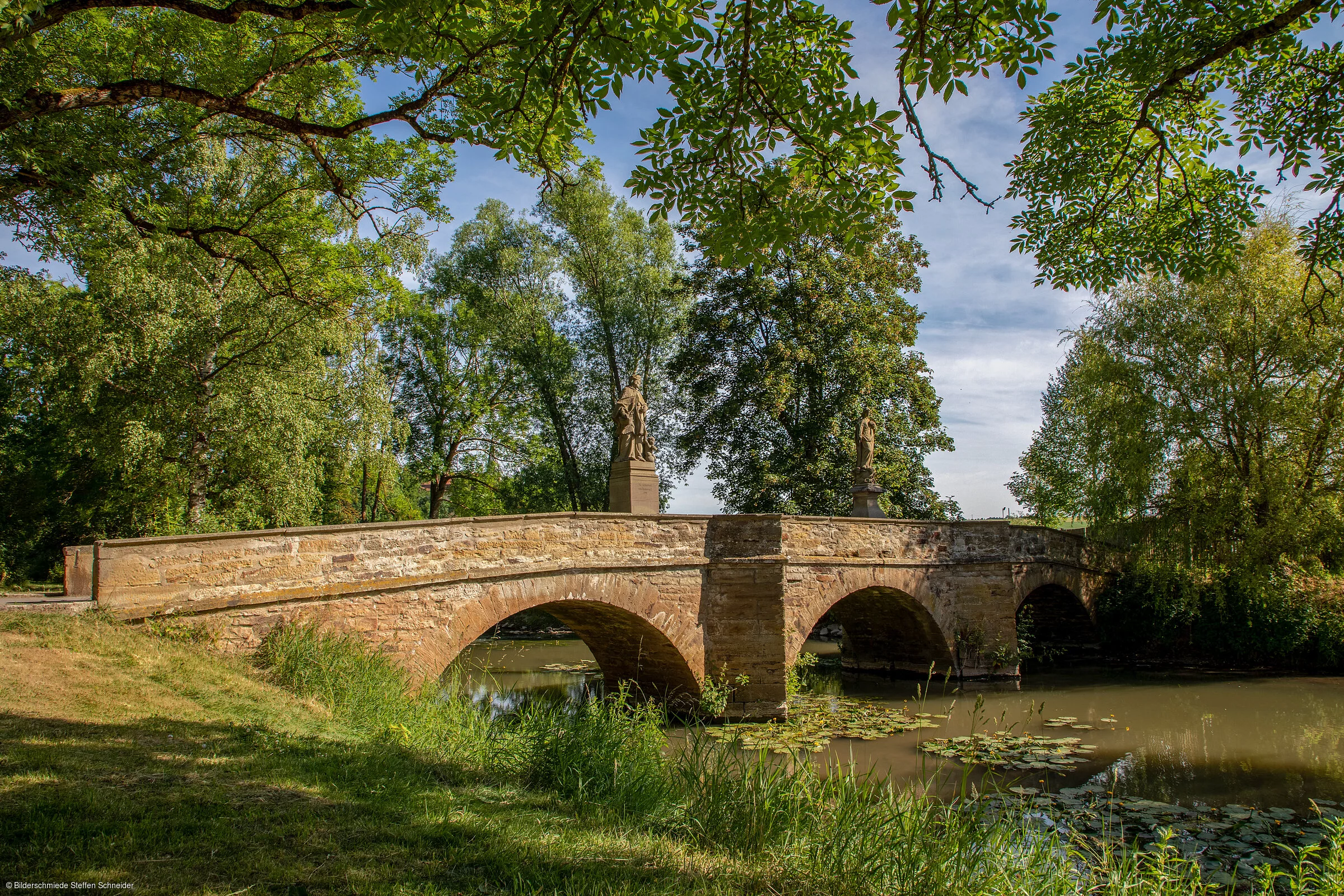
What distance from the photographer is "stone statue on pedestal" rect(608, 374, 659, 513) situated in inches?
455

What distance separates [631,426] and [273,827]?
8.46m

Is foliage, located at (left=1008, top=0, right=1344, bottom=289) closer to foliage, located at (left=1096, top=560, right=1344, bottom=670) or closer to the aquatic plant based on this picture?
the aquatic plant

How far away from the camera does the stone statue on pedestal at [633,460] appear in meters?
11.6

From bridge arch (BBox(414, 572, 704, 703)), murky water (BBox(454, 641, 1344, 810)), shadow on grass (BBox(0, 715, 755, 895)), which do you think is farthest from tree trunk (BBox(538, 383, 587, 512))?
shadow on grass (BBox(0, 715, 755, 895))

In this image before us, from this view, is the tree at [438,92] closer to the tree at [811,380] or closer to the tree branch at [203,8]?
the tree branch at [203,8]

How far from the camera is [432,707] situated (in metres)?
7.06

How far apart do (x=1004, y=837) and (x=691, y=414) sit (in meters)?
18.6

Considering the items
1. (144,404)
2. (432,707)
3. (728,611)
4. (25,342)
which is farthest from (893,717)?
(25,342)

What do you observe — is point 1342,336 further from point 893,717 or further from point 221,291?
point 221,291

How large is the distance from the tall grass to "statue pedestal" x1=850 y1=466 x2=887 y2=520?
8.86 m

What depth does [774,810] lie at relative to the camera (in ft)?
14.3

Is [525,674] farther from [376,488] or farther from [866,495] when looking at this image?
[376,488]

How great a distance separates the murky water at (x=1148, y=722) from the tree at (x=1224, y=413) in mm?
2593

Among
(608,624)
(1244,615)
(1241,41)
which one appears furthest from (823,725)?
(1244,615)
